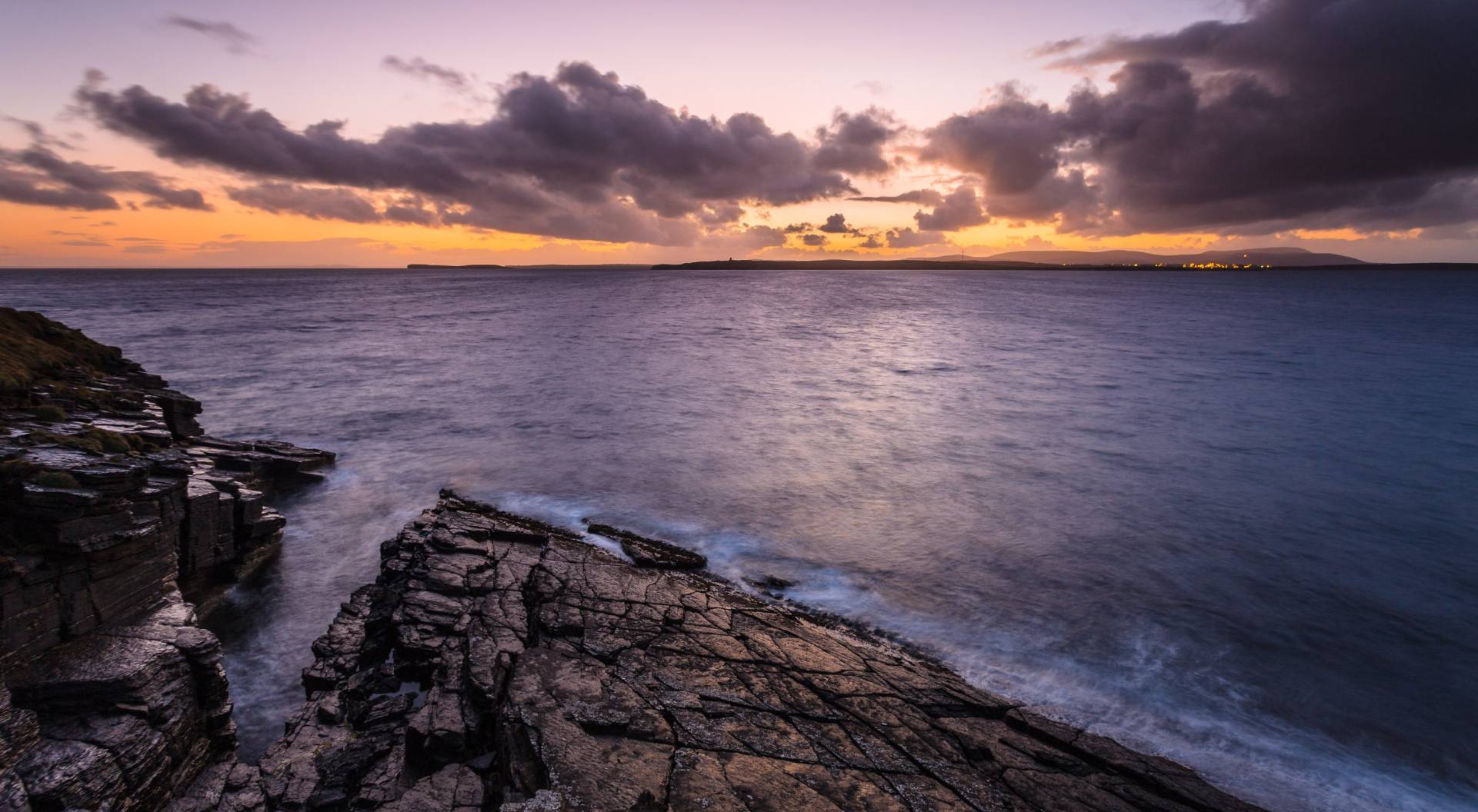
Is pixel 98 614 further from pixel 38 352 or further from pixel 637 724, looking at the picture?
pixel 38 352

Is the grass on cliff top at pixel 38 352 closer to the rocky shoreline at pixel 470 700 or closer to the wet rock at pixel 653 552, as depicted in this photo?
the rocky shoreline at pixel 470 700

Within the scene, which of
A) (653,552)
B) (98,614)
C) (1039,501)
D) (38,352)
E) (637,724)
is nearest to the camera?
(637,724)

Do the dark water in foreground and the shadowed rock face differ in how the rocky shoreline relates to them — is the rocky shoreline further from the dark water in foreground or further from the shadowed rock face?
the dark water in foreground

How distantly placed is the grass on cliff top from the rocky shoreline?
0.93ft

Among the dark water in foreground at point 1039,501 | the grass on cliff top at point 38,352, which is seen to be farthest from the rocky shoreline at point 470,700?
the dark water in foreground at point 1039,501

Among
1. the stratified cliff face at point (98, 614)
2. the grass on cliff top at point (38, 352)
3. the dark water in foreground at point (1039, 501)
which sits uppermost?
the grass on cliff top at point (38, 352)

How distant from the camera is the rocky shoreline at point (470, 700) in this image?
5227mm

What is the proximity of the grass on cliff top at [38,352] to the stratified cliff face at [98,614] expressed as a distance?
0.09m

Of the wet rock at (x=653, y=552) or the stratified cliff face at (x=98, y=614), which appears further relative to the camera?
the wet rock at (x=653, y=552)

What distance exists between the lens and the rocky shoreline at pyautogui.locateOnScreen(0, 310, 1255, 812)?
5.23 m

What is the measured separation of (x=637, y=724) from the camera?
5.73 metres

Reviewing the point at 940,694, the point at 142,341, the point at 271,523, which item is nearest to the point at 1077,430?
the point at 940,694

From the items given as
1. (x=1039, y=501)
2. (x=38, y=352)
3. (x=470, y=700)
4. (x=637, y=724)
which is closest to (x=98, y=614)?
(x=470, y=700)

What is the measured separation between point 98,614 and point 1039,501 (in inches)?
663
